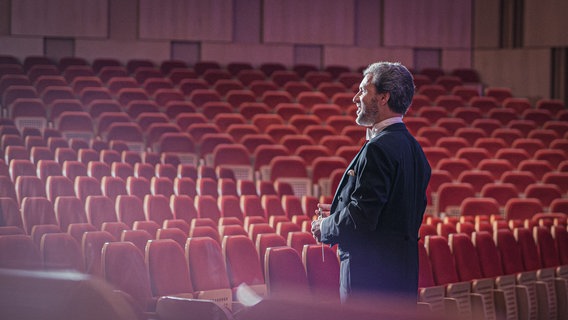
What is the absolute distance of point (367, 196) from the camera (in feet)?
3.59

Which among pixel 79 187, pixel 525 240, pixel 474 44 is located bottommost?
pixel 525 240

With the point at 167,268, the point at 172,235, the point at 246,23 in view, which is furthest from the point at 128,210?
the point at 246,23

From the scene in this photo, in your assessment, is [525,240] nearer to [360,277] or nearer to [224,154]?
[224,154]

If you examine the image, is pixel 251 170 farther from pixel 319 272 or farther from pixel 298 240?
pixel 319 272

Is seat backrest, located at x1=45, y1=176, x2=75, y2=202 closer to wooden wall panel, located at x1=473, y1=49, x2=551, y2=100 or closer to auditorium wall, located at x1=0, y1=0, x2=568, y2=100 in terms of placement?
auditorium wall, located at x1=0, y1=0, x2=568, y2=100

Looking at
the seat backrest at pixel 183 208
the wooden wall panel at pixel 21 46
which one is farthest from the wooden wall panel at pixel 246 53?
the seat backrest at pixel 183 208

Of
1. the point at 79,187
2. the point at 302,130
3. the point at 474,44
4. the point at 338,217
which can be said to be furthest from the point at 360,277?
the point at 474,44

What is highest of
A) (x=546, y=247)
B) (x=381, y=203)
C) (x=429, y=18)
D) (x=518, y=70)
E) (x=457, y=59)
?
(x=429, y=18)

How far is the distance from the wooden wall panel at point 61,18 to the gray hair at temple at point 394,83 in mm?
4993

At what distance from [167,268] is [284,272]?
0.84ft

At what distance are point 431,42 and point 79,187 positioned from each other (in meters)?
4.48

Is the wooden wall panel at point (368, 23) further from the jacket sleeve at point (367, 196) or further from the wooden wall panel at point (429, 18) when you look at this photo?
the jacket sleeve at point (367, 196)

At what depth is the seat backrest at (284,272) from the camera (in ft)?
5.42

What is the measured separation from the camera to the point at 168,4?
606cm
